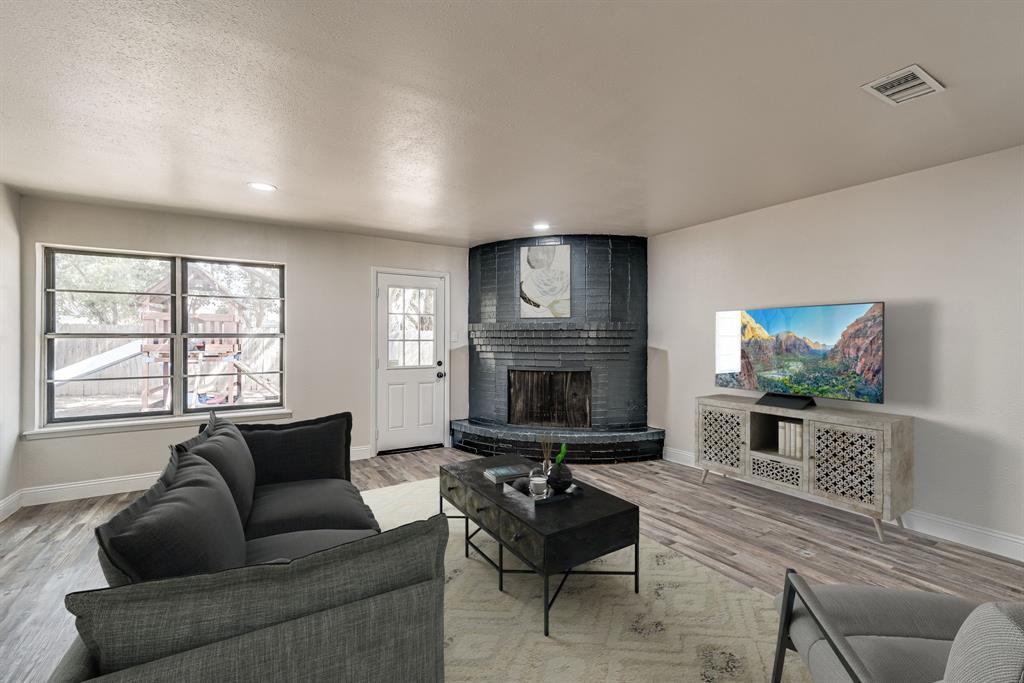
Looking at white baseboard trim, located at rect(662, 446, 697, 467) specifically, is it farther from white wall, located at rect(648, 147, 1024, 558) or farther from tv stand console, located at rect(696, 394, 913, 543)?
white wall, located at rect(648, 147, 1024, 558)

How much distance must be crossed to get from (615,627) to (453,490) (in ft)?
3.70

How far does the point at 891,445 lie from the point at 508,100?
298 centimetres

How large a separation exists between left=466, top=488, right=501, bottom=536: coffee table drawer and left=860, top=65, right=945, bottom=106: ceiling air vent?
8.13ft

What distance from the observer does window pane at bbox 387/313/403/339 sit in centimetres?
514

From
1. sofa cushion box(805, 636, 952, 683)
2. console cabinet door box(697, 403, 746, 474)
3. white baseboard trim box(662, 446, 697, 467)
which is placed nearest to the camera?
sofa cushion box(805, 636, 952, 683)

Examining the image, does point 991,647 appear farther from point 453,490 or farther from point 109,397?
point 109,397

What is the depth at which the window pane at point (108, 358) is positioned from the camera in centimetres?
378

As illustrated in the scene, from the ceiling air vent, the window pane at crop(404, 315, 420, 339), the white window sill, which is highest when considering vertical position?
the ceiling air vent

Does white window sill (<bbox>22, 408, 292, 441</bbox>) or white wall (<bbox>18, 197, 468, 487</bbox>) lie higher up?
white wall (<bbox>18, 197, 468, 487</bbox>)

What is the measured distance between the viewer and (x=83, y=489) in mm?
3730

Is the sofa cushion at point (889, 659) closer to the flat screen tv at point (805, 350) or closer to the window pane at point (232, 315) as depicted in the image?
the flat screen tv at point (805, 350)

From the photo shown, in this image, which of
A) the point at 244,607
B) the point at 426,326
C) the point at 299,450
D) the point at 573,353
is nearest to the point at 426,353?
the point at 426,326

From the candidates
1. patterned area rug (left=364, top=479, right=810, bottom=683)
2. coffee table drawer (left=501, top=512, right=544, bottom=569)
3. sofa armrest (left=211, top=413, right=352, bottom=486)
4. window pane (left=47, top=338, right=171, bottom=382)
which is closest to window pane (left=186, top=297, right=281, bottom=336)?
window pane (left=47, top=338, right=171, bottom=382)

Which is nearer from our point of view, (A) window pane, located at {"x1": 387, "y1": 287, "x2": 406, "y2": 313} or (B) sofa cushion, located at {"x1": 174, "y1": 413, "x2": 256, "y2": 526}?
(B) sofa cushion, located at {"x1": 174, "y1": 413, "x2": 256, "y2": 526}
